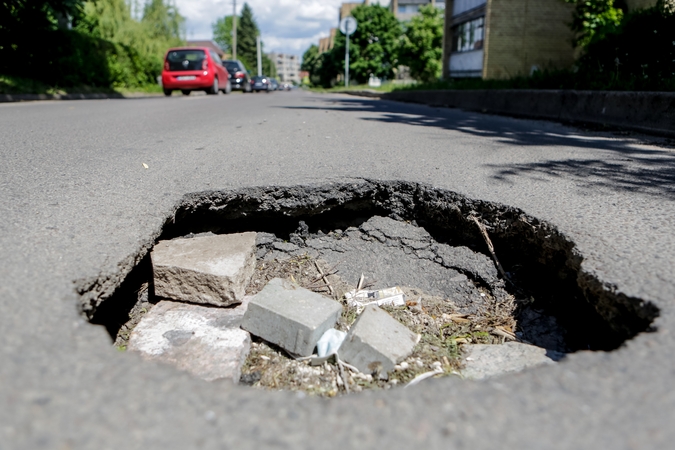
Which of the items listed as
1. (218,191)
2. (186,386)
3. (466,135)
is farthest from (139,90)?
(186,386)

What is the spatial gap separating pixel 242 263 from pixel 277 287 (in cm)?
28

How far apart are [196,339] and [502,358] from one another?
128 cm

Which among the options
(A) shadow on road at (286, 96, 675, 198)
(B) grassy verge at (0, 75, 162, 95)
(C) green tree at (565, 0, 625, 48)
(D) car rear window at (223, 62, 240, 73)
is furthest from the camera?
(D) car rear window at (223, 62, 240, 73)

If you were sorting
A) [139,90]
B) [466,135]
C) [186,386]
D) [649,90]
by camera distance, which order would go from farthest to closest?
1. [139,90]
2. [649,90]
3. [466,135]
4. [186,386]

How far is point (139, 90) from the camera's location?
1959cm

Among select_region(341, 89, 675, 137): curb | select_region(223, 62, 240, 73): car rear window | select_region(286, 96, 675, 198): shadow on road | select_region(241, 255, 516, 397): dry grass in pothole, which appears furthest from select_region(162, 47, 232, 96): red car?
select_region(241, 255, 516, 397): dry grass in pothole

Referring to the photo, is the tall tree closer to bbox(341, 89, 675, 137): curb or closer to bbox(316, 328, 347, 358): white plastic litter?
bbox(341, 89, 675, 137): curb

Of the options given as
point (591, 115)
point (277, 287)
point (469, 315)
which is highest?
point (591, 115)

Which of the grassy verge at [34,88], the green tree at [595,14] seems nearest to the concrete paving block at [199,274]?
the grassy verge at [34,88]

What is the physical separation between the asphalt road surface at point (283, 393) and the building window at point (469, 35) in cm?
1856

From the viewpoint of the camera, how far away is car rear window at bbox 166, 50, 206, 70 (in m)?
17.4

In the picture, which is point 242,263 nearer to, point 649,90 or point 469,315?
point 469,315

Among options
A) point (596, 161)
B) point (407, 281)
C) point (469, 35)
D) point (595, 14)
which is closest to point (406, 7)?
point (469, 35)

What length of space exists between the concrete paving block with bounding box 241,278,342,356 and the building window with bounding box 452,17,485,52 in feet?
69.2
